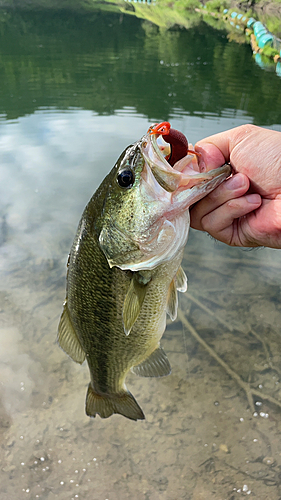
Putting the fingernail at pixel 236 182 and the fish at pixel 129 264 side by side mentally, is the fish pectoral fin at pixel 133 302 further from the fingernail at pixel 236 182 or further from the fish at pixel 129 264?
the fingernail at pixel 236 182

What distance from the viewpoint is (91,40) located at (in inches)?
850

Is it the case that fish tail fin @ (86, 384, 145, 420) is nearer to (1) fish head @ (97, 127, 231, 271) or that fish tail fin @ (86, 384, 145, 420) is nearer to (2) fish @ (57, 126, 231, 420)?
(2) fish @ (57, 126, 231, 420)

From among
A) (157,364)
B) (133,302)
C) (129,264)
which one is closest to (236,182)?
(129,264)

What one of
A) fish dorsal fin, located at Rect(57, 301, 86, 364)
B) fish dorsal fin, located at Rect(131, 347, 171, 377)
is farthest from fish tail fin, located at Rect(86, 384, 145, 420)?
fish dorsal fin, located at Rect(57, 301, 86, 364)

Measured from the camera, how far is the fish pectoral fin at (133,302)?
1571 millimetres

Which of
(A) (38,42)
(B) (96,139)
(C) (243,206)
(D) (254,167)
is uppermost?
(A) (38,42)

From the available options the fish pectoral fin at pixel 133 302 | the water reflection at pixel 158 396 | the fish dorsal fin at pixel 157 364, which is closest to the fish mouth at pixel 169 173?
the fish pectoral fin at pixel 133 302

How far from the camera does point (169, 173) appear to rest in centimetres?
132

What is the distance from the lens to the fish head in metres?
1.35

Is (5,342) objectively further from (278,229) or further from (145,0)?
(145,0)

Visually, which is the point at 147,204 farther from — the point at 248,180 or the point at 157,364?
the point at 157,364

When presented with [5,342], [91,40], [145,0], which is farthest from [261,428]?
[145,0]

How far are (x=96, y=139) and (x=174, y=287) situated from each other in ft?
24.7

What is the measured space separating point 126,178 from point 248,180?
0.67 m
